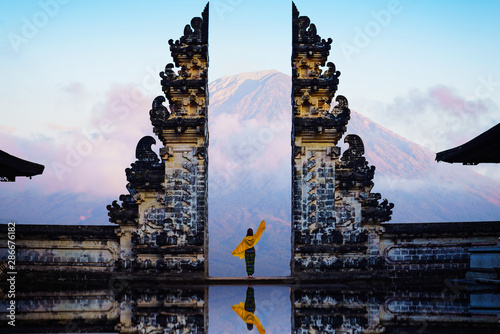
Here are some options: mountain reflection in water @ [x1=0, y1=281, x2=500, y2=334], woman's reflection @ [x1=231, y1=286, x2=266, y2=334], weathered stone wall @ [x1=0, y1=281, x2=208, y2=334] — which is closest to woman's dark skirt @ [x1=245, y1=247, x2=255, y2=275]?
mountain reflection in water @ [x1=0, y1=281, x2=500, y2=334]

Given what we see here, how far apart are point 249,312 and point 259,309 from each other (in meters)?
0.60

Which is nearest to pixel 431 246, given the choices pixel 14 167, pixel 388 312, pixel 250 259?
pixel 250 259

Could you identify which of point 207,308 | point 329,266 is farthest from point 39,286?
point 329,266

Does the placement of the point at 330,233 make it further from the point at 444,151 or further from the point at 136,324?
the point at 136,324

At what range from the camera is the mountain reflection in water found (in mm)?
11398

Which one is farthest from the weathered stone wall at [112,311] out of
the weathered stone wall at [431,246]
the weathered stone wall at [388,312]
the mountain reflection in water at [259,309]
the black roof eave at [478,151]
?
the black roof eave at [478,151]

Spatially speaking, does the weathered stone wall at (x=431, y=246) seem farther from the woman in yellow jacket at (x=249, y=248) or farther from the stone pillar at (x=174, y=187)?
the stone pillar at (x=174, y=187)

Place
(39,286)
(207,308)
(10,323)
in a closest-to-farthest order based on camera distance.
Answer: (10,323) < (207,308) < (39,286)

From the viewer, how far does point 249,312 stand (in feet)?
42.4

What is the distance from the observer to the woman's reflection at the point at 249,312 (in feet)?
36.9

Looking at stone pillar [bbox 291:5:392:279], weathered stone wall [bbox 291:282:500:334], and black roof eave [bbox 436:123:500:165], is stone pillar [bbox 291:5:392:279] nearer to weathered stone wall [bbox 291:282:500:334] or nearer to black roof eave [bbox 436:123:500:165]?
weathered stone wall [bbox 291:282:500:334]

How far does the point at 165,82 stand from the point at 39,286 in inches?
263

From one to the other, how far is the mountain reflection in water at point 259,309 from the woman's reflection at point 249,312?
0.02 m

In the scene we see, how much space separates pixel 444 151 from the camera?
54.9ft
